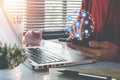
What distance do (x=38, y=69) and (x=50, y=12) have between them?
3.30 feet

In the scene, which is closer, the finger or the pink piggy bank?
the finger

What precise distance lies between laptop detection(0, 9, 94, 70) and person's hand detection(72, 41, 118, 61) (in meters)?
0.07

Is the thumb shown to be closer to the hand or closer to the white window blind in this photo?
the hand

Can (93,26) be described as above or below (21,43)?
above

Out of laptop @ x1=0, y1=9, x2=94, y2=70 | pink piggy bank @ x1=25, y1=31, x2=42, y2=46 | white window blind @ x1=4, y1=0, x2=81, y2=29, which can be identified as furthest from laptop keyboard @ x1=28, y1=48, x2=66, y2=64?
white window blind @ x1=4, y1=0, x2=81, y2=29

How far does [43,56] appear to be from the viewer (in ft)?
4.51

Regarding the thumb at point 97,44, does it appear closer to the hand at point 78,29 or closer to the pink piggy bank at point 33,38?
the hand at point 78,29

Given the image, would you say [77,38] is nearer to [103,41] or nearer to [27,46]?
[103,41]

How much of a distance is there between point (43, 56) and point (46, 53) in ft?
0.25

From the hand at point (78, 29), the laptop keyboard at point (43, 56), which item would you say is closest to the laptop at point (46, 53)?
the laptop keyboard at point (43, 56)

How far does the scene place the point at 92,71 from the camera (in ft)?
3.87

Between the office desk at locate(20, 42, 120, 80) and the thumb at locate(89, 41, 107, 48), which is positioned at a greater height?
the thumb at locate(89, 41, 107, 48)

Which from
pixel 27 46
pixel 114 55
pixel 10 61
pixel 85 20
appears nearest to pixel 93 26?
pixel 85 20

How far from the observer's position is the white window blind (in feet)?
6.63
